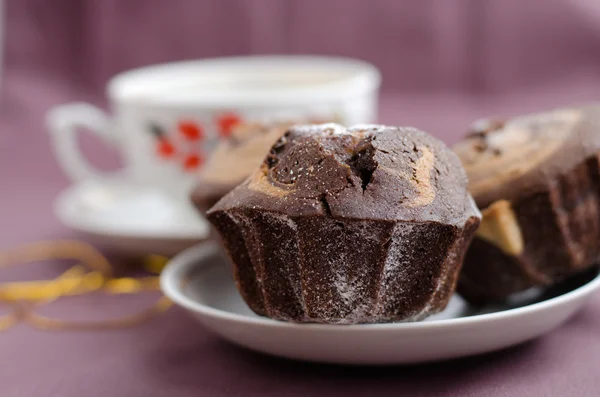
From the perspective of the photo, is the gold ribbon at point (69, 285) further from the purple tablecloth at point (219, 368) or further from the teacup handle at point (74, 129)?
the teacup handle at point (74, 129)

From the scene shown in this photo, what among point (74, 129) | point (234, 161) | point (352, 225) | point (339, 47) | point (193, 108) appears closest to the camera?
point (352, 225)

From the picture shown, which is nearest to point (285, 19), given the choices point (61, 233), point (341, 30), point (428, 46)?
point (341, 30)

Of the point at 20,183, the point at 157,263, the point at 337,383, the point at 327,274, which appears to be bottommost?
the point at 20,183

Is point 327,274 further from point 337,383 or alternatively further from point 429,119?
point 429,119

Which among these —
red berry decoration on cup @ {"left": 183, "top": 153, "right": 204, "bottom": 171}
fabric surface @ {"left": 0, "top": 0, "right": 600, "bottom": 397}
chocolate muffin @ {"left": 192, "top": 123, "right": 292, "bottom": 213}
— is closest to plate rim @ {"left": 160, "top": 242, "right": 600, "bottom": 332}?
chocolate muffin @ {"left": 192, "top": 123, "right": 292, "bottom": 213}

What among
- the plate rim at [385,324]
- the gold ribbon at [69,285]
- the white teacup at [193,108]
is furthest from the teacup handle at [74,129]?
the plate rim at [385,324]

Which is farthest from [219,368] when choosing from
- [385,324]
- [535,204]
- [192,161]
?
[192,161]

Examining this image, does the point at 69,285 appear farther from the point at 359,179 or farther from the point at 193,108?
the point at 359,179
